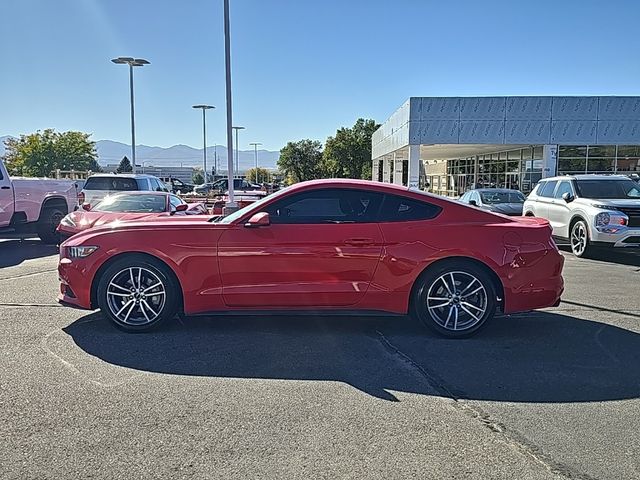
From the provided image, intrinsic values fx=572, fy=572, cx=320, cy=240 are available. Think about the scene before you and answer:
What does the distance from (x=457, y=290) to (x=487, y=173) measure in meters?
35.2

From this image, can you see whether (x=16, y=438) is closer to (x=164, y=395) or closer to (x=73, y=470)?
(x=73, y=470)

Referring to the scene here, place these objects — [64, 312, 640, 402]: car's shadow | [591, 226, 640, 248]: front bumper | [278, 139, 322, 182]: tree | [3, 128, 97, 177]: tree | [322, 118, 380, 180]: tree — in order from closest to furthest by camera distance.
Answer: [64, 312, 640, 402]: car's shadow, [591, 226, 640, 248]: front bumper, [3, 128, 97, 177]: tree, [322, 118, 380, 180]: tree, [278, 139, 322, 182]: tree

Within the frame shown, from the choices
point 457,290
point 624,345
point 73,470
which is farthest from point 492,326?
point 73,470

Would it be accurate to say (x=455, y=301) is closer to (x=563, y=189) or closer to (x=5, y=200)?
(x=563, y=189)

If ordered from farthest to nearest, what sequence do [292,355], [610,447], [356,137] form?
1. [356,137]
2. [292,355]
3. [610,447]

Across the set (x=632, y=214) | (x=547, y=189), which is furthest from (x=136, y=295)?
(x=547, y=189)

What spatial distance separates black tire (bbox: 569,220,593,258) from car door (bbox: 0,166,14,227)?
12.1 m

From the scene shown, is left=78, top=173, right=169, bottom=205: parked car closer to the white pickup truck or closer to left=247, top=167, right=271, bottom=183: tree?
the white pickup truck

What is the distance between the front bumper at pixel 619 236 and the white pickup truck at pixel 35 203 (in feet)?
39.5

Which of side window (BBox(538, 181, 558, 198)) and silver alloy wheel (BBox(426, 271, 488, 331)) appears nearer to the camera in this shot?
silver alloy wheel (BBox(426, 271, 488, 331))

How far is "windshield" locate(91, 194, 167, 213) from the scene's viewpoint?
36.0 ft

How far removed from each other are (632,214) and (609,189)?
150 cm

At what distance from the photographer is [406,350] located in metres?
5.23

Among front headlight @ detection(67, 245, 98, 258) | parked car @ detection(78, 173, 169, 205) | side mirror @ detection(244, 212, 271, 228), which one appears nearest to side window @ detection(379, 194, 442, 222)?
side mirror @ detection(244, 212, 271, 228)
